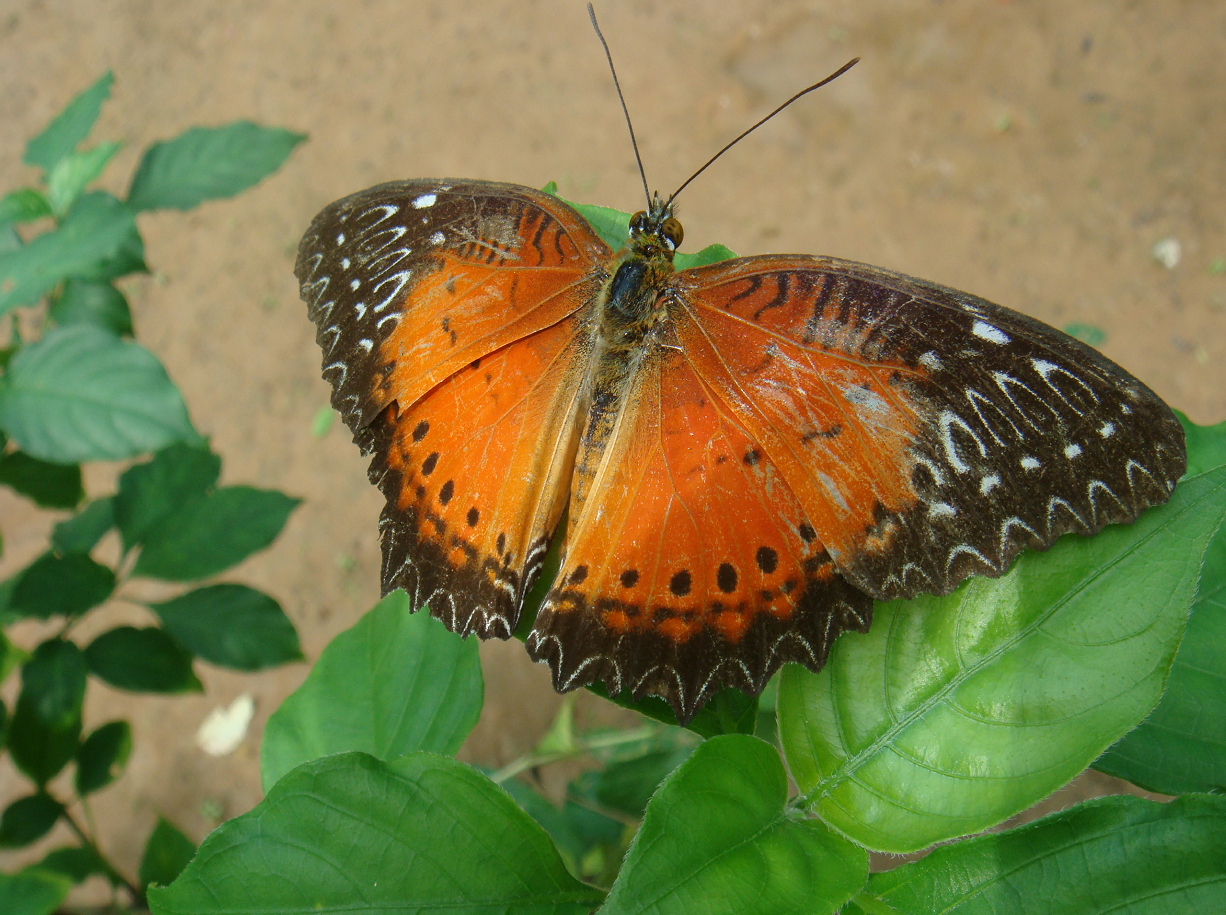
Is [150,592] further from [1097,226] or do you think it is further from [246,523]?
[1097,226]

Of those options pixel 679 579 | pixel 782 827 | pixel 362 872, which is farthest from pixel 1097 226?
pixel 362 872

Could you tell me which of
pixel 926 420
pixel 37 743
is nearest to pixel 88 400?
pixel 37 743

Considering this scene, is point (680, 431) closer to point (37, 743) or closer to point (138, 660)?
point (138, 660)

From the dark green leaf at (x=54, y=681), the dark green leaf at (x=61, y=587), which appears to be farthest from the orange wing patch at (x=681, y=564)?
the dark green leaf at (x=54, y=681)

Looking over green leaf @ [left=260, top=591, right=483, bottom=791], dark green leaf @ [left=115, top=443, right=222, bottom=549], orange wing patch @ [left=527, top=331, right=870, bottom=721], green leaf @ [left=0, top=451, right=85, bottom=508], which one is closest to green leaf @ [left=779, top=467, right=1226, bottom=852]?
orange wing patch @ [left=527, top=331, right=870, bottom=721]

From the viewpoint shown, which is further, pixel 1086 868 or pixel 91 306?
pixel 91 306

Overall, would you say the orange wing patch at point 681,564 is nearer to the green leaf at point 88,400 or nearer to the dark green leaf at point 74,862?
the green leaf at point 88,400
